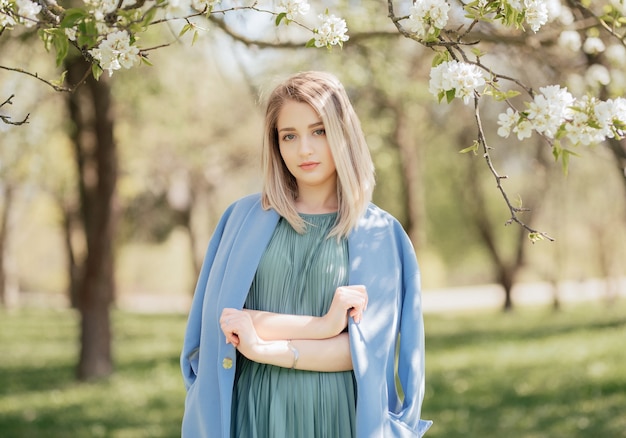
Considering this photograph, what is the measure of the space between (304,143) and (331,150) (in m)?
0.09

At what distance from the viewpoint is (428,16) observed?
7.31ft

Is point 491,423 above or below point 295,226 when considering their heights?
below

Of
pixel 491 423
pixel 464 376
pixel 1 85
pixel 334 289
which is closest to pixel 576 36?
pixel 334 289

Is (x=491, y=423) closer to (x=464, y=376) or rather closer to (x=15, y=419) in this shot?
(x=464, y=376)

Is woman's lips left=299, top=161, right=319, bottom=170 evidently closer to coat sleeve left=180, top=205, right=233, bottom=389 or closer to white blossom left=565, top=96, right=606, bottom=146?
coat sleeve left=180, top=205, right=233, bottom=389

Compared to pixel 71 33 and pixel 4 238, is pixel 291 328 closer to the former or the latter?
pixel 71 33

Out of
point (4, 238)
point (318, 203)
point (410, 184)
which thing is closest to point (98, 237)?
point (318, 203)

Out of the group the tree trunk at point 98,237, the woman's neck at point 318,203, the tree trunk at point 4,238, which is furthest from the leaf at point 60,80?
the tree trunk at point 4,238

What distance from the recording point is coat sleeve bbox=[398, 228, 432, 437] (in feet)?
8.74

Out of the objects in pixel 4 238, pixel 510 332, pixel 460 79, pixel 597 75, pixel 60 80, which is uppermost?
pixel 4 238

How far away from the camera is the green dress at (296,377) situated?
8.71 ft

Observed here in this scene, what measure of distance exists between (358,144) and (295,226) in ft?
1.15

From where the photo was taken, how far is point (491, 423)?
22.2 ft

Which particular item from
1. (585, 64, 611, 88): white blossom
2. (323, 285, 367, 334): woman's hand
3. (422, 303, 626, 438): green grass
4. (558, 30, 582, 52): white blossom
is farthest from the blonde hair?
(422, 303, 626, 438): green grass
